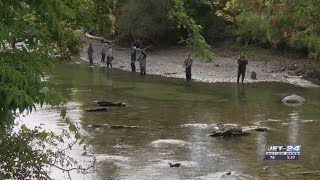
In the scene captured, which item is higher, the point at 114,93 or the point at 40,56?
the point at 40,56

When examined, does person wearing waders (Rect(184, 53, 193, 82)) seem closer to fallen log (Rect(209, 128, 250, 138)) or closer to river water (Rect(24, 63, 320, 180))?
river water (Rect(24, 63, 320, 180))

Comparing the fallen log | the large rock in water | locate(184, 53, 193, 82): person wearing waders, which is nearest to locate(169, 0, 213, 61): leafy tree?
the fallen log

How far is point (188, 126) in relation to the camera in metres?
18.5

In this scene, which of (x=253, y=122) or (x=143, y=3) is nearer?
(x=253, y=122)

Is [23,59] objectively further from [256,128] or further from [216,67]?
[216,67]

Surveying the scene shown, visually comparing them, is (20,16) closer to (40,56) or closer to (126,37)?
(40,56)

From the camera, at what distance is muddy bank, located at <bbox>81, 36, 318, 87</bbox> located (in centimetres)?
3381

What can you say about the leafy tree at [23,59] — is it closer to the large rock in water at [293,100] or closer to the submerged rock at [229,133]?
the submerged rock at [229,133]

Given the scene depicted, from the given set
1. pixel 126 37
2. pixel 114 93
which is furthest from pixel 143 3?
pixel 114 93

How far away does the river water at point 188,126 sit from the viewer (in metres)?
13.0

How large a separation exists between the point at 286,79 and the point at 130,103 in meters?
13.0

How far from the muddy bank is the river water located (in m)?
2.39

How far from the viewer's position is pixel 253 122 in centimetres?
1933

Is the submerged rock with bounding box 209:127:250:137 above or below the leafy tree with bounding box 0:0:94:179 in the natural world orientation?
below
